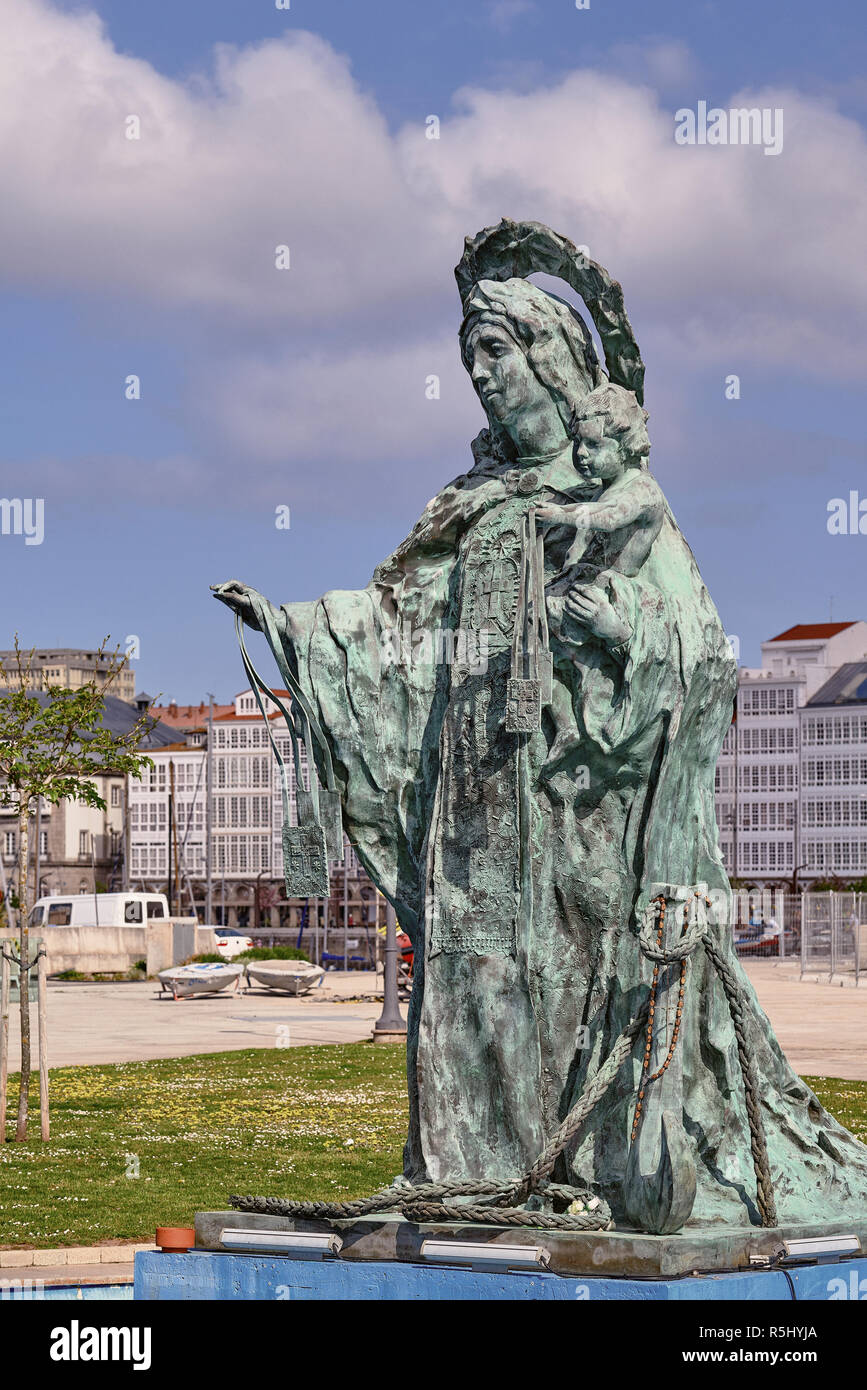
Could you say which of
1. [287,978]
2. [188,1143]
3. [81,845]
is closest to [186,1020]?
[287,978]

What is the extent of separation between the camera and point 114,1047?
2664cm

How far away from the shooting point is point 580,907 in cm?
707

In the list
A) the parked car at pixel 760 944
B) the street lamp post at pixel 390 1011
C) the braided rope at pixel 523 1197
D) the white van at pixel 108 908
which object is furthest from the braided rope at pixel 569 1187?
the parked car at pixel 760 944

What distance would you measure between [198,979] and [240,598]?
112ft

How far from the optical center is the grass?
40.4 ft

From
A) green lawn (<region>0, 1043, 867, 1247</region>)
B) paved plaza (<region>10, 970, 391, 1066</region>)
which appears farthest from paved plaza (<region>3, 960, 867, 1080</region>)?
green lawn (<region>0, 1043, 867, 1247</region>)

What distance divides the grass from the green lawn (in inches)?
0.5

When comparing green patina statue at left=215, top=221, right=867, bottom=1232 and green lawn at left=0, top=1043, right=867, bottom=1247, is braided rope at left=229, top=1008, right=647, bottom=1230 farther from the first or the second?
green lawn at left=0, top=1043, right=867, bottom=1247

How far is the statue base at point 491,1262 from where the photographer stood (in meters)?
6.23

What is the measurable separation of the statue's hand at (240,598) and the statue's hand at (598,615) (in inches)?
56.3
